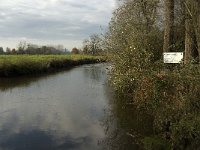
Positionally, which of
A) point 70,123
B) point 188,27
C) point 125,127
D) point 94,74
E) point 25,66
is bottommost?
point 94,74

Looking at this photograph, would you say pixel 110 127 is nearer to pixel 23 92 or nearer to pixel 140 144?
pixel 140 144

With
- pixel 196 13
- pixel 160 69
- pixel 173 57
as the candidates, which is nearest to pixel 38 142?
pixel 160 69

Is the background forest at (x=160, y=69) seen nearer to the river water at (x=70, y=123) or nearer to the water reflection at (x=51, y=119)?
the river water at (x=70, y=123)

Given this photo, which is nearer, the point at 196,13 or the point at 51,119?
the point at 196,13

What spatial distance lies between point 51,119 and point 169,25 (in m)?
6.73

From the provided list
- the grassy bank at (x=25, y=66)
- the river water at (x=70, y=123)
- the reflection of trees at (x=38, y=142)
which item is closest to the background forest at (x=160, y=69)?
the river water at (x=70, y=123)

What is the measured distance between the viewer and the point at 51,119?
14445 mm

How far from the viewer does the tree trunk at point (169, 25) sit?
643 inches

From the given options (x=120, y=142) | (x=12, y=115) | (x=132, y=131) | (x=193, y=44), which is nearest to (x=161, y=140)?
(x=120, y=142)

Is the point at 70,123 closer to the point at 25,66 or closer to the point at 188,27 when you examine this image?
the point at 188,27

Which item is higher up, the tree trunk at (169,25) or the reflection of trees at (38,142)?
the tree trunk at (169,25)

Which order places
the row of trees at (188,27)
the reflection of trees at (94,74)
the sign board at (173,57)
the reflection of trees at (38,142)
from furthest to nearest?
the reflection of trees at (94,74), the sign board at (173,57), the row of trees at (188,27), the reflection of trees at (38,142)

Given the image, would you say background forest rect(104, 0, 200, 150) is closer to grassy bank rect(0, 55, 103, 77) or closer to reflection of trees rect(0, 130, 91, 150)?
reflection of trees rect(0, 130, 91, 150)

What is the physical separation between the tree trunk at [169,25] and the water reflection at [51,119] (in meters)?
4.07
